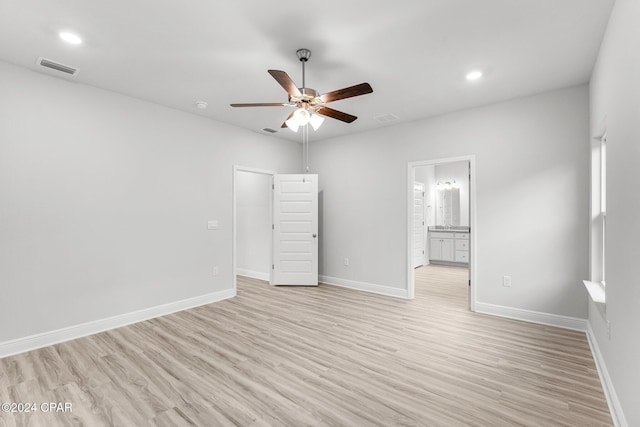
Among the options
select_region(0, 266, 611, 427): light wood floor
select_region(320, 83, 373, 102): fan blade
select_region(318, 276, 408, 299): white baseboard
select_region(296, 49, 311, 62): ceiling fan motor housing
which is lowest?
select_region(0, 266, 611, 427): light wood floor

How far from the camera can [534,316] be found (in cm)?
372

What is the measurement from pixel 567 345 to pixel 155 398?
3786 millimetres

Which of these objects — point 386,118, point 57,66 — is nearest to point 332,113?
point 386,118

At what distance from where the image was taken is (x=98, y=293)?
138 inches

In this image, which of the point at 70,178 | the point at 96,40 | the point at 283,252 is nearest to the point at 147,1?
the point at 96,40

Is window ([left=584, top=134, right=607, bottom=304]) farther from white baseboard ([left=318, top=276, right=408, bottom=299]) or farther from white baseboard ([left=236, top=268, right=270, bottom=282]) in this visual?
white baseboard ([left=236, top=268, right=270, bottom=282])

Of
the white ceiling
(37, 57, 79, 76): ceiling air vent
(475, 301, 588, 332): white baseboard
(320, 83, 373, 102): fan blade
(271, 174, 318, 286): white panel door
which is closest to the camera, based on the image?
the white ceiling

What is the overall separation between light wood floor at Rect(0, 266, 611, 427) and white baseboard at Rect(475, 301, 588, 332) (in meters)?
0.16

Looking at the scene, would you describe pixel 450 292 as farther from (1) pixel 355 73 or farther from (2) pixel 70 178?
(2) pixel 70 178

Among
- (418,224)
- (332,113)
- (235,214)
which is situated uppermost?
(332,113)

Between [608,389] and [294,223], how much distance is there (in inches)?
175

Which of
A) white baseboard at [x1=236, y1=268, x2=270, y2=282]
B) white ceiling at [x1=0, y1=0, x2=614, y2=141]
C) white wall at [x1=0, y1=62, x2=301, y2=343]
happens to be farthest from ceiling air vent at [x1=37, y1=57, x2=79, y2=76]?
white baseboard at [x1=236, y1=268, x2=270, y2=282]

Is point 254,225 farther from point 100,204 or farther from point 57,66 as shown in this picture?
point 57,66

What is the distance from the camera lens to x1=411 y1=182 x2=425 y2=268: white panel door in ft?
24.6
